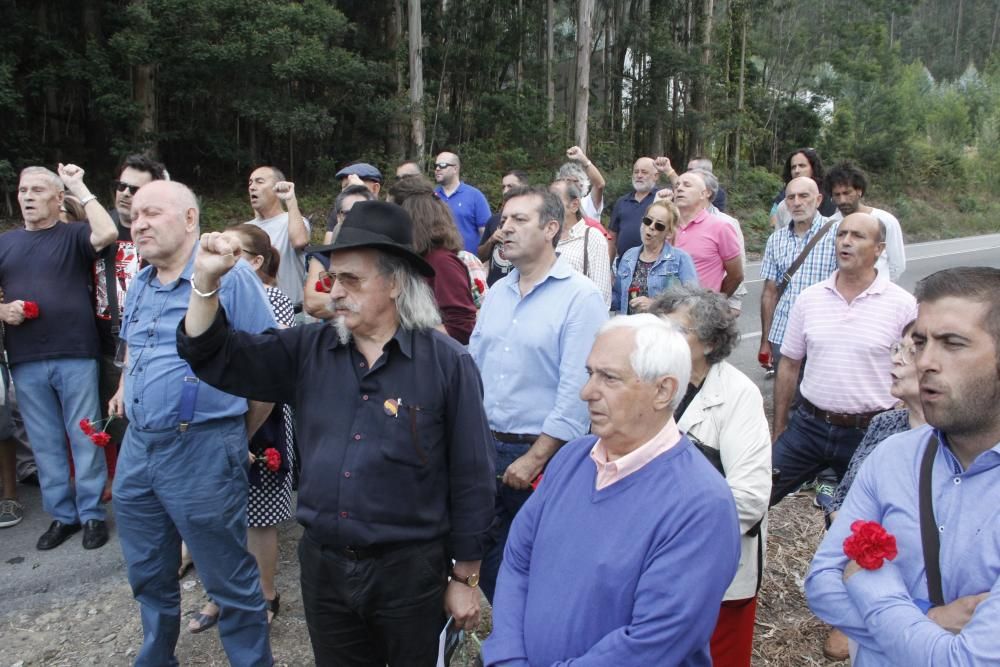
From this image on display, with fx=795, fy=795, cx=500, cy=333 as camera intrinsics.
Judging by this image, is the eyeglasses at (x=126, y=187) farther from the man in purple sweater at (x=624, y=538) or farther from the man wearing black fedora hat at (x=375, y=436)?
the man in purple sweater at (x=624, y=538)

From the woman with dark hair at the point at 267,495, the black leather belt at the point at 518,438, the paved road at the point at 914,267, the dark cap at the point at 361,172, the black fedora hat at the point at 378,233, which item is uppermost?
the dark cap at the point at 361,172

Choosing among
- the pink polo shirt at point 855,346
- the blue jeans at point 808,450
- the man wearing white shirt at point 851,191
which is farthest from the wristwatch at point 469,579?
the man wearing white shirt at point 851,191

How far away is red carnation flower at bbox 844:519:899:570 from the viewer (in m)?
1.99

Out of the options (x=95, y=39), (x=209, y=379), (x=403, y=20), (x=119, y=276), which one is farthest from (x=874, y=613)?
(x=403, y=20)

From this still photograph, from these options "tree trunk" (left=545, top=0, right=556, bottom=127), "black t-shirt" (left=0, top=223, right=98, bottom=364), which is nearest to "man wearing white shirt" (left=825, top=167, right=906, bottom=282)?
"black t-shirt" (left=0, top=223, right=98, bottom=364)

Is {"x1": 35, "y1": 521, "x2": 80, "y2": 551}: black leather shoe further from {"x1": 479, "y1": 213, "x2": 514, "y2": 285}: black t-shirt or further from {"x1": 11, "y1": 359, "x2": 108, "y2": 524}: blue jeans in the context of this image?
{"x1": 479, "y1": 213, "x2": 514, "y2": 285}: black t-shirt

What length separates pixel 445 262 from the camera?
4438mm

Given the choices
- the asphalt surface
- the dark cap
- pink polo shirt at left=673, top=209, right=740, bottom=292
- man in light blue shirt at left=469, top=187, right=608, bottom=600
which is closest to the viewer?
man in light blue shirt at left=469, top=187, right=608, bottom=600

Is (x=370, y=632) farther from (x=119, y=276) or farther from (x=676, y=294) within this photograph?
(x=119, y=276)

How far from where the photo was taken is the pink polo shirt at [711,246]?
Answer: 6.09 m

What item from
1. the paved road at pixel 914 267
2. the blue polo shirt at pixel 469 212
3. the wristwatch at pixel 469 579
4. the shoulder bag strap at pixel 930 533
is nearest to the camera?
the shoulder bag strap at pixel 930 533

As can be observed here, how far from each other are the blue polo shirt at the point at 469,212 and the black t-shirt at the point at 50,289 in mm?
3422

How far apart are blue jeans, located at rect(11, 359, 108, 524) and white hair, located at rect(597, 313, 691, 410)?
12.3 feet

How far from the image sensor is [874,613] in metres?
1.94
